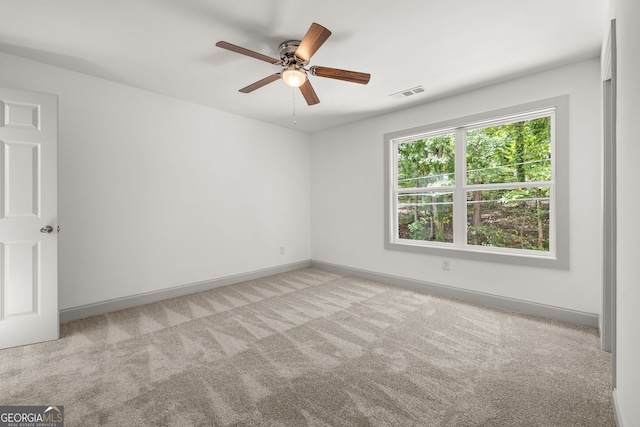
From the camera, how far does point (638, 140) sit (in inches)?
43.9

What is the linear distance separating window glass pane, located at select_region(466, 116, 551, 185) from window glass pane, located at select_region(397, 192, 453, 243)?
460mm

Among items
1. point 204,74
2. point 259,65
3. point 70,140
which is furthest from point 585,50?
point 70,140

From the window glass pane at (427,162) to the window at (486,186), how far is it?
0.01 meters

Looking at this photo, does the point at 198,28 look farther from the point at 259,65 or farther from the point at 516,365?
the point at 516,365

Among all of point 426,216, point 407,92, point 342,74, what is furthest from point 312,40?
point 426,216

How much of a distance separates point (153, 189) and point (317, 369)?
9.58ft

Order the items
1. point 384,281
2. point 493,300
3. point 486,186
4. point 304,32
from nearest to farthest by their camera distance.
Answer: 1. point 304,32
2. point 493,300
3. point 486,186
4. point 384,281

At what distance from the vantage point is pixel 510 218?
10.8 feet

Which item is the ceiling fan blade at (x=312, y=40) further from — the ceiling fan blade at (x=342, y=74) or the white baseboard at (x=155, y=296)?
the white baseboard at (x=155, y=296)

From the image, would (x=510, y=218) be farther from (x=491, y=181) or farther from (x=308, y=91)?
(x=308, y=91)

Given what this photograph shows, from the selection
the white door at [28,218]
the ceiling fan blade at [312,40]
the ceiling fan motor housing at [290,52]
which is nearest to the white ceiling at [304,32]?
the ceiling fan motor housing at [290,52]

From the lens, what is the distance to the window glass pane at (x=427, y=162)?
3771 millimetres

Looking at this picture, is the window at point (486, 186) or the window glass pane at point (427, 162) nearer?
the window at point (486, 186)

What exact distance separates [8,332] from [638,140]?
13.9ft
